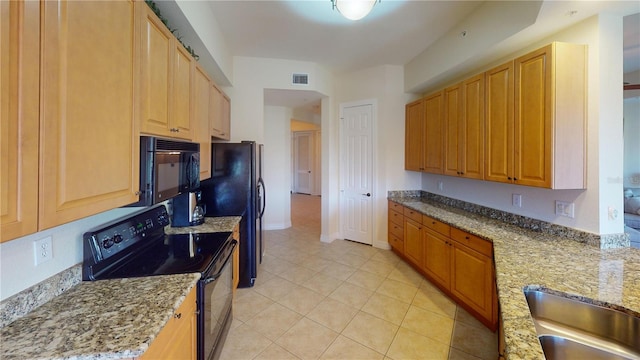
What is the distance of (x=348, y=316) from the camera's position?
2279 millimetres

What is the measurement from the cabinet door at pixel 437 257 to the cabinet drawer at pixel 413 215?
0.20 m

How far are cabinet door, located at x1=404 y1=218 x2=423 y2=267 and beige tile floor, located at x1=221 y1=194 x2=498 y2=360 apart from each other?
18 centimetres

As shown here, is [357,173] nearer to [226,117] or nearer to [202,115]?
[226,117]

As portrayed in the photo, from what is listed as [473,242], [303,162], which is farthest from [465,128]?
[303,162]

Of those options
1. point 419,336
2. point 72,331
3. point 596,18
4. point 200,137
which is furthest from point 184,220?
point 596,18

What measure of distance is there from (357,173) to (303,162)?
19.7ft

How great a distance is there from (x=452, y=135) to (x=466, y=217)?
929 mm

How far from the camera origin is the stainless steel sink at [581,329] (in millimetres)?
1011

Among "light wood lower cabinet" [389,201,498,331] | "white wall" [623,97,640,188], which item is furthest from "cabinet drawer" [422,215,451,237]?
"white wall" [623,97,640,188]

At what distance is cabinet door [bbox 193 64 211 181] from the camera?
2016 mm

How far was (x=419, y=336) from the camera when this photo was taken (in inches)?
79.0

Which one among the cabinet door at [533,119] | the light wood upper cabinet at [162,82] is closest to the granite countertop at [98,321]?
the light wood upper cabinet at [162,82]

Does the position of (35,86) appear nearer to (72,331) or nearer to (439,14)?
(72,331)

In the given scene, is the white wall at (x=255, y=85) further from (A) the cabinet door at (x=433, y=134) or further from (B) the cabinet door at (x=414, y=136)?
(A) the cabinet door at (x=433, y=134)
